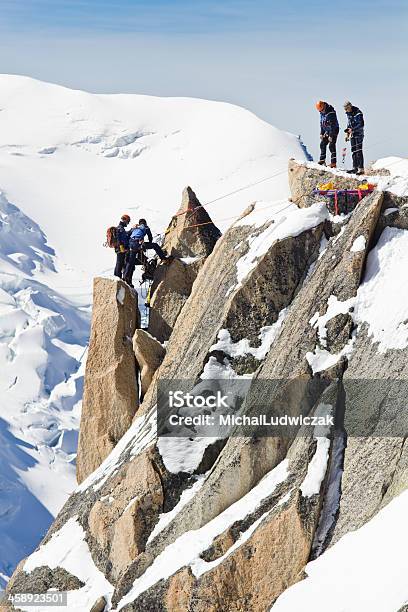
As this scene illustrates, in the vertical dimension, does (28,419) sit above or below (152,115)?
below

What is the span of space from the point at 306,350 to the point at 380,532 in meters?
A: 5.36

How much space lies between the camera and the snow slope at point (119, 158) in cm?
17550

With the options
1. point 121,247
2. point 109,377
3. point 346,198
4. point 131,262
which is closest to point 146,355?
point 109,377

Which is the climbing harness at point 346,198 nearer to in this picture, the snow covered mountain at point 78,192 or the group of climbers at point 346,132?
the group of climbers at point 346,132

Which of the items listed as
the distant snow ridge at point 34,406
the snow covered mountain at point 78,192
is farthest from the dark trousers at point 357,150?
the snow covered mountain at point 78,192

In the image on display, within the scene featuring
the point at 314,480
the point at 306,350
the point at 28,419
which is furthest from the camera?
the point at 28,419

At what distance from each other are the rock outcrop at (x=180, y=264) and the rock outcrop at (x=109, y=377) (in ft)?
3.26

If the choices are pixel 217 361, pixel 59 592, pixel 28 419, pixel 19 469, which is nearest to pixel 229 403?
pixel 217 361

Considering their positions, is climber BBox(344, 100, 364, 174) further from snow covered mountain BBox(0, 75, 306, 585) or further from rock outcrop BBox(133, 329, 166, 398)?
snow covered mountain BBox(0, 75, 306, 585)

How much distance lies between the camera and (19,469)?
102 meters

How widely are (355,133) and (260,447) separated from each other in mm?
10537

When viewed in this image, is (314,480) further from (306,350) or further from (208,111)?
(208,111)

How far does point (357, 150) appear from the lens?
2612 cm

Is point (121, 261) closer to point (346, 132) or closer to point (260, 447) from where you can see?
point (346, 132)
